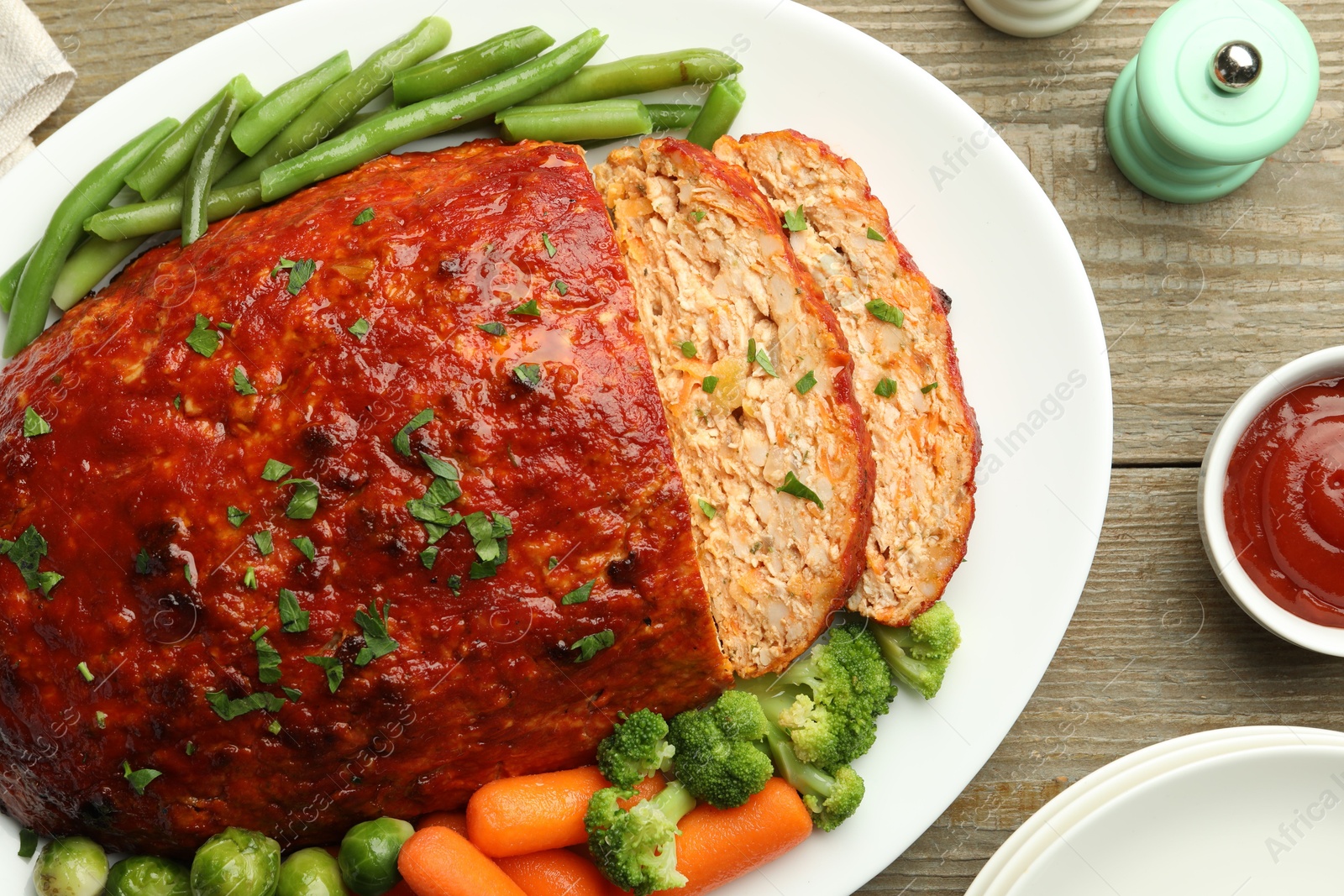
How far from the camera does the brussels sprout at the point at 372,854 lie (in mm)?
3484

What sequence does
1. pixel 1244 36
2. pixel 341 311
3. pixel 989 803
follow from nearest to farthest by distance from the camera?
pixel 341 311 → pixel 1244 36 → pixel 989 803

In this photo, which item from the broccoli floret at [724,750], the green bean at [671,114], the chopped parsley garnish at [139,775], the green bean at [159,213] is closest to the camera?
the chopped parsley garnish at [139,775]

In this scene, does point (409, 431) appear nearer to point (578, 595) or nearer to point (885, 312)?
point (578, 595)

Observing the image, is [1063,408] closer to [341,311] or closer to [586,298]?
[586,298]

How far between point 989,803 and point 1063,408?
1.78 meters

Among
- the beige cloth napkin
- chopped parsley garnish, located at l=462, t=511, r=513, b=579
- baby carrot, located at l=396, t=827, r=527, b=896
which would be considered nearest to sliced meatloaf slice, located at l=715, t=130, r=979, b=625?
chopped parsley garnish, located at l=462, t=511, r=513, b=579

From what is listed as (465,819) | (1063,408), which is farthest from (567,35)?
(465,819)

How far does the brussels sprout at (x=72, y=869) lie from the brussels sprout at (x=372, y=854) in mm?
908

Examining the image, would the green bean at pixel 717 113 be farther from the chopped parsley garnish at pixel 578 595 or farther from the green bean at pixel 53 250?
the green bean at pixel 53 250

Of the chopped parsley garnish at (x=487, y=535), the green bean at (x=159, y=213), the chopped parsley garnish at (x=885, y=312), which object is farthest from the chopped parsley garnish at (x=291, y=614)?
the chopped parsley garnish at (x=885, y=312)

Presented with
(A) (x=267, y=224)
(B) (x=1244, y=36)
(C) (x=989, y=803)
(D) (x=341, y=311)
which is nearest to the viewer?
(D) (x=341, y=311)

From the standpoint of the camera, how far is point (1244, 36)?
12.9 feet

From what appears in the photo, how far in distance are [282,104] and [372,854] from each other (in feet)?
9.32

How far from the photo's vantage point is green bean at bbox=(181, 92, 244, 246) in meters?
3.76
